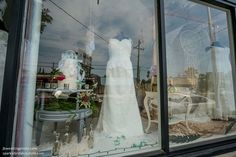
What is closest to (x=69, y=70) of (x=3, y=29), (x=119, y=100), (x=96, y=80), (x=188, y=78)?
(x=96, y=80)

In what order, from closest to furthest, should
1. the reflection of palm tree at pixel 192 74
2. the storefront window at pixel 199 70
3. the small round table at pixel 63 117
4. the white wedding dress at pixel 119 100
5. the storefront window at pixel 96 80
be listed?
the small round table at pixel 63 117
the storefront window at pixel 96 80
the white wedding dress at pixel 119 100
the storefront window at pixel 199 70
the reflection of palm tree at pixel 192 74

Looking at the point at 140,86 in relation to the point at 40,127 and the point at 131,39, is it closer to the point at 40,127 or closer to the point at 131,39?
the point at 131,39

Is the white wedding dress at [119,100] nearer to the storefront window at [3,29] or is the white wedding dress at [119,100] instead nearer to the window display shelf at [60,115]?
the window display shelf at [60,115]

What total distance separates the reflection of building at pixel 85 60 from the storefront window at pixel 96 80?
11 millimetres

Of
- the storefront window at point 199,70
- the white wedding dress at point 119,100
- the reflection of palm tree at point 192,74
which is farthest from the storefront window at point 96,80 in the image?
the reflection of palm tree at point 192,74

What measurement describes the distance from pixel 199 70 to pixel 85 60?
4.95ft

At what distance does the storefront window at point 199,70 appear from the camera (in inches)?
92.4

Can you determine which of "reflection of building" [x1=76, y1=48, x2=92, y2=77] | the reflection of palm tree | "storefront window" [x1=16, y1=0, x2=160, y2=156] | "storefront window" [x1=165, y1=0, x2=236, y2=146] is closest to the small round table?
"storefront window" [x1=16, y1=0, x2=160, y2=156]

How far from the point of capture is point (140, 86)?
232 centimetres

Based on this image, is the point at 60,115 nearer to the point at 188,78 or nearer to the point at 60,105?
the point at 60,105

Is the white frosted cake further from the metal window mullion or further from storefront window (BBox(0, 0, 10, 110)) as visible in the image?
the metal window mullion

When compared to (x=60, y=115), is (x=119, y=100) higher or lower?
higher

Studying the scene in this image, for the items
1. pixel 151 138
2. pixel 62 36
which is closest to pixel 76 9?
pixel 62 36

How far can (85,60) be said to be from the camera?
2326 millimetres
